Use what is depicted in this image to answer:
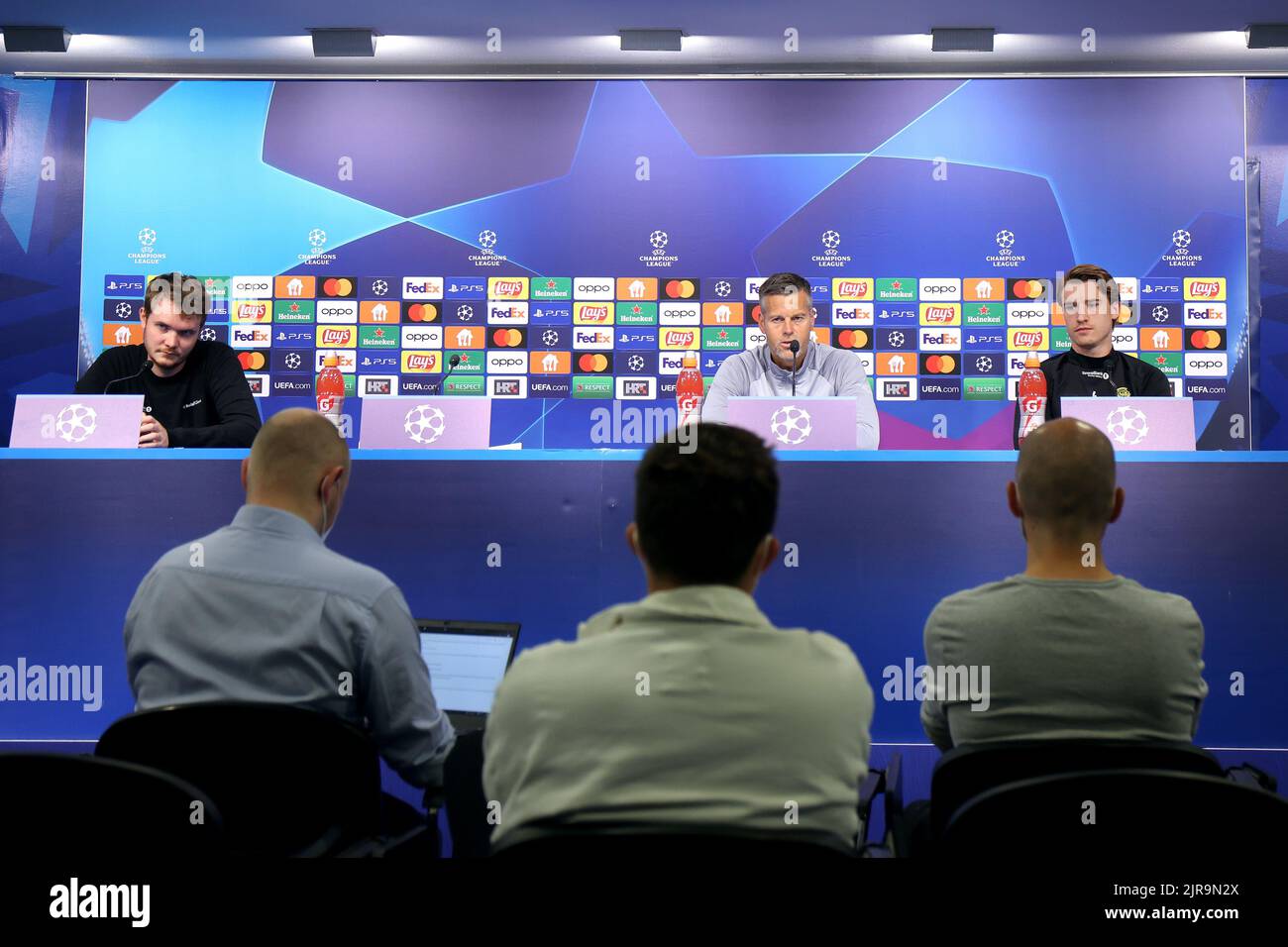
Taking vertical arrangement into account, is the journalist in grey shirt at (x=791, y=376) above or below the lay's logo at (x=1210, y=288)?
below

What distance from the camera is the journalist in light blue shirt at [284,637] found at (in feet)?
5.04

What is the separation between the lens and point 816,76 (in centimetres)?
505

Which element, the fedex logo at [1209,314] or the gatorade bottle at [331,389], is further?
the fedex logo at [1209,314]

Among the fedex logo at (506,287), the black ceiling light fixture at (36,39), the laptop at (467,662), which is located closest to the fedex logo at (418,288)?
the fedex logo at (506,287)

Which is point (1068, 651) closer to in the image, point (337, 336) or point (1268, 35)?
point (337, 336)

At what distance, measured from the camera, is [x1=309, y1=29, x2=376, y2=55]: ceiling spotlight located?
16.0ft

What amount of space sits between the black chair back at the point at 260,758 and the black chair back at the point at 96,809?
0.58 feet

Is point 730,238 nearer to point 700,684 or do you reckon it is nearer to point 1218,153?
point 1218,153

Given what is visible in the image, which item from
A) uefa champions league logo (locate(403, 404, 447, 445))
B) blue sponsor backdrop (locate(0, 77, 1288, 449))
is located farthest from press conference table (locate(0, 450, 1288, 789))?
blue sponsor backdrop (locate(0, 77, 1288, 449))

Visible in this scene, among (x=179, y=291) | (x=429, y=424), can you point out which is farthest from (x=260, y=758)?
(x=179, y=291)

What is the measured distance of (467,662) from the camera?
86.4 inches

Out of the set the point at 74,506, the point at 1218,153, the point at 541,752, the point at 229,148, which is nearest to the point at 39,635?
the point at 74,506

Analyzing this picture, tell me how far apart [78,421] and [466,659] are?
5.17 ft

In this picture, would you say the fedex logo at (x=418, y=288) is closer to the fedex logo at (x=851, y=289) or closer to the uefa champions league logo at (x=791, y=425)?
the fedex logo at (x=851, y=289)
